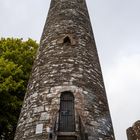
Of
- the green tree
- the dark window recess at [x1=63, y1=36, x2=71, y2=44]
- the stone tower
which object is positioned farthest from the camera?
the green tree

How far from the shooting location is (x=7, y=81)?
12.1m

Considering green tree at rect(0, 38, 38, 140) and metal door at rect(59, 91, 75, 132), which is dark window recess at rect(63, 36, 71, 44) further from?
green tree at rect(0, 38, 38, 140)

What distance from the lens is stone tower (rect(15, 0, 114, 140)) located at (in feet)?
22.4

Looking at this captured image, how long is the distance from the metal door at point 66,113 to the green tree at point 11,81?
5.15 m

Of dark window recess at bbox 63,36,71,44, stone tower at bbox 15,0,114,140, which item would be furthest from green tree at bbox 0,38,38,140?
dark window recess at bbox 63,36,71,44

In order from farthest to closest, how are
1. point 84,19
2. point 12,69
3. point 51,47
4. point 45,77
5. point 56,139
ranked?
point 12,69 < point 84,19 < point 51,47 < point 45,77 < point 56,139

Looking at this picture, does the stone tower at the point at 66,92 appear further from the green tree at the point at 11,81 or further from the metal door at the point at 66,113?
the green tree at the point at 11,81

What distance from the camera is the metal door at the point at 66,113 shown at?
22.7ft

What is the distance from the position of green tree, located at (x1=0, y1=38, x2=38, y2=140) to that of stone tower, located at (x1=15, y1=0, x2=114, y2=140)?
3692mm

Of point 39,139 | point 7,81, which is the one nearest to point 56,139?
point 39,139

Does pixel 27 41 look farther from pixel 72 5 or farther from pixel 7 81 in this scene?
pixel 72 5

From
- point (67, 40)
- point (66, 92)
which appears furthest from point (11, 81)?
point (66, 92)

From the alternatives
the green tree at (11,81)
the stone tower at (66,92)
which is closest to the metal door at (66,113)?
the stone tower at (66,92)

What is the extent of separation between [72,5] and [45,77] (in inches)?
152
